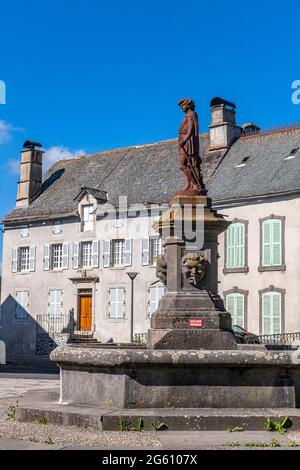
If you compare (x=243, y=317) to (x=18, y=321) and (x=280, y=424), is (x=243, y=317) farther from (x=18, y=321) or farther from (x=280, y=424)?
(x=280, y=424)

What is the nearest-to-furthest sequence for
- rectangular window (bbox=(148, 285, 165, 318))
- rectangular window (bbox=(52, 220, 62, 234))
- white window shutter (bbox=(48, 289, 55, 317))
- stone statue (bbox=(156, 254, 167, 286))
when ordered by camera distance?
stone statue (bbox=(156, 254, 167, 286)) < rectangular window (bbox=(148, 285, 165, 318)) < white window shutter (bbox=(48, 289, 55, 317)) < rectangular window (bbox=(52, 220, 62, 234))

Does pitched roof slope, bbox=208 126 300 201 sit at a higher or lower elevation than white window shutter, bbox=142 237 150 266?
higher

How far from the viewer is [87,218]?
3234 centimetres

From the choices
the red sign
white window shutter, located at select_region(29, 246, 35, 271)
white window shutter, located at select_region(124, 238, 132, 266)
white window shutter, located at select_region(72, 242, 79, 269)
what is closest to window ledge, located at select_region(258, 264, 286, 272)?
white window shutter, located at select_region(124, 238, 132, 266)

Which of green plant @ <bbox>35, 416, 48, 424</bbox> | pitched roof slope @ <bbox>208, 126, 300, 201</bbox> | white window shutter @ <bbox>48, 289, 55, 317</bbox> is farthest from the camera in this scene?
white window shutter @ <bbox>48, 289, 55, 317</bbox>

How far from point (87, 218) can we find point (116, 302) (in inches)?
167

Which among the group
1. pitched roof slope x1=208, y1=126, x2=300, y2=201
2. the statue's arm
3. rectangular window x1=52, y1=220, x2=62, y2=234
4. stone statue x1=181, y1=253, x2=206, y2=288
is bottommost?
stone statue x1=181, y1=253, x2=206, y2=288

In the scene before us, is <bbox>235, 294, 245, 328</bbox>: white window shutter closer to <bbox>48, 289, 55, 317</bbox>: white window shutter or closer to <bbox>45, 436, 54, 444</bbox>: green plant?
<bbox>48, 289, 55, 317</bbox>: white window shutter

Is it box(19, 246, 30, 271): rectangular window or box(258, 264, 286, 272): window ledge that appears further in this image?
box(19, 246, 30, 271): rectangular window

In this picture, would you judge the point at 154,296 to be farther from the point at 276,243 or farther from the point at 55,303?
the point at 276,243

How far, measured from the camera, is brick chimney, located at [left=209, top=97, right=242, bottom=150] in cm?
3094


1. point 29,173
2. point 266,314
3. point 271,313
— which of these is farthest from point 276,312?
point 29,173

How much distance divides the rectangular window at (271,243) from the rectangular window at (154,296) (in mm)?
4980
